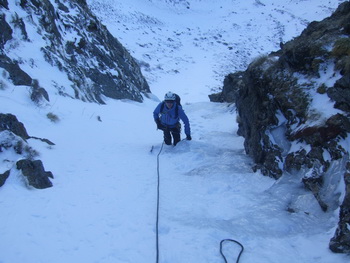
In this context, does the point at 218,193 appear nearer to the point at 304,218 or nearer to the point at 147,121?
the point at 304,218

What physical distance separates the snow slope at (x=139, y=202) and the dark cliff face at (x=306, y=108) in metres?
0.31

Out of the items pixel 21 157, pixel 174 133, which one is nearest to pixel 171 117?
pixel 174 133

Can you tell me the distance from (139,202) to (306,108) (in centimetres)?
286

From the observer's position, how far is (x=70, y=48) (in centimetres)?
1309

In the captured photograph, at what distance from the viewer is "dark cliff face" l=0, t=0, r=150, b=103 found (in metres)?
9.51

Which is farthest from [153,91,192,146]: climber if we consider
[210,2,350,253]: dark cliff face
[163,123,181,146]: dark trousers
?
[210,2,350,253]: dark cliff face

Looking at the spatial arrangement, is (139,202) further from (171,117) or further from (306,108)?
(171,117)

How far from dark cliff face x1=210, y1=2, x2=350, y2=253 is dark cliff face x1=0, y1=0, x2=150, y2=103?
226 inches

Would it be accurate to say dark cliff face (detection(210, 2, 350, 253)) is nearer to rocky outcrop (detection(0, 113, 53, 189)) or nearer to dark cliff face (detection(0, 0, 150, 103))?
rocky outcrop (detection(0, 113, 53, 189))

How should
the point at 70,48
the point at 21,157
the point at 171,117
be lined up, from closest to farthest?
the point at 21,157
the point at 171,117
the point at 70,48

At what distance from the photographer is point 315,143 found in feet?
13.6

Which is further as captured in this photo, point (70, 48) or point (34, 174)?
point (70, 48)

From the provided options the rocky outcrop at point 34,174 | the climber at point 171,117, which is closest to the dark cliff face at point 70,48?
the climber at point 171,117

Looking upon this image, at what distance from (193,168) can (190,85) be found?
18.2 meters
